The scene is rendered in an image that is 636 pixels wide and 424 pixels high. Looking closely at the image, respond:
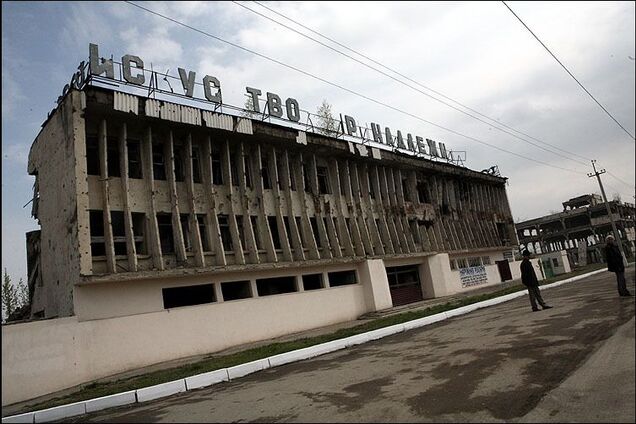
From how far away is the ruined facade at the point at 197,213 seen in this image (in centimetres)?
1432

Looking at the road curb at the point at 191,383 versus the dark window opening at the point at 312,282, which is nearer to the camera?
the road curb at the point at 191,383

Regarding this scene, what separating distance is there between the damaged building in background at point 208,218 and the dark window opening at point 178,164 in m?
0.07

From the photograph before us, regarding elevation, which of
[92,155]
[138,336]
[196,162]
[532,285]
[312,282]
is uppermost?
[196,162]

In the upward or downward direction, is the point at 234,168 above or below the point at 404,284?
above

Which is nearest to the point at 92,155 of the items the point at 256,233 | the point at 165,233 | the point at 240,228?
the point at 165,233

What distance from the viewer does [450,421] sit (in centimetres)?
465

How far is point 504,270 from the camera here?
36.1 meters

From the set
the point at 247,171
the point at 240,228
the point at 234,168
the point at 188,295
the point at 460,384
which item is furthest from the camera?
the point at 247,171

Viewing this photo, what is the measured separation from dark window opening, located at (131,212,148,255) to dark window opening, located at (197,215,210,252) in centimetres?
221

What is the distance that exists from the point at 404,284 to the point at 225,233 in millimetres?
12271

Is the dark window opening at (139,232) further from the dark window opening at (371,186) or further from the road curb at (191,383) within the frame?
the dark window opening at (371,186)

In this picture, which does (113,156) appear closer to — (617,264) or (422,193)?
(617,264)

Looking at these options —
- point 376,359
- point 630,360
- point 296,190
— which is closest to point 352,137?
point 296,190

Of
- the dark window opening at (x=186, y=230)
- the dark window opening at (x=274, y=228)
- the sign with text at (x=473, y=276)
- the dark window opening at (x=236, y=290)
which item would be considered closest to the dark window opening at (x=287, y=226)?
the dark window opening at (x=274, y=228)
